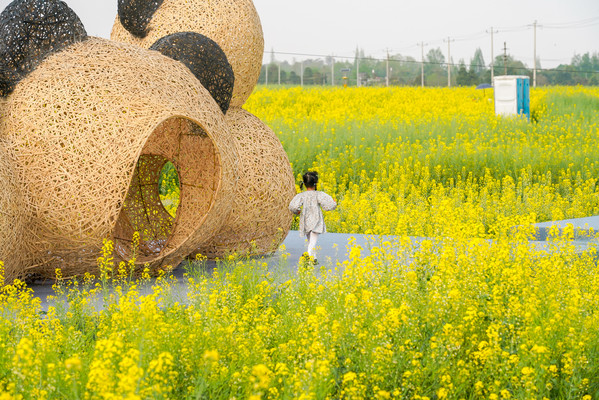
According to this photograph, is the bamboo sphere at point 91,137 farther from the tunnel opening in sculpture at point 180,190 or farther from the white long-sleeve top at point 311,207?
the white long-sleeve top at point 311,207

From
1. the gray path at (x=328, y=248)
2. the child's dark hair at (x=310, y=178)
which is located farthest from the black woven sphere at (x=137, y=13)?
the gray path at (x=328, y=248)

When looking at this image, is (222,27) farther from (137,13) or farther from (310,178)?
(310,178)

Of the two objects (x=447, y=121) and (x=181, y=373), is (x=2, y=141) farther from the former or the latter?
(x=447, y=121)

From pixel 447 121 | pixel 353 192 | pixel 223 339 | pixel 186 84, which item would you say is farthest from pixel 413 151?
pixel 223 339

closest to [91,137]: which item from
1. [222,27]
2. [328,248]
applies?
[222,27]

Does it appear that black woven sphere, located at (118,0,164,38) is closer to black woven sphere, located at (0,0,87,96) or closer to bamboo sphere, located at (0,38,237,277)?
bamboo sphere, located at (0,38,237,277)

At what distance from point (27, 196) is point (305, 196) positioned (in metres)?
2.38

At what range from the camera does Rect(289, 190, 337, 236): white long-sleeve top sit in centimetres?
650

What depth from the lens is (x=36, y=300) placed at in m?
4.36

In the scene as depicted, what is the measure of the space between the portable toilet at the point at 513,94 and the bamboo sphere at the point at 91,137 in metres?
14.4

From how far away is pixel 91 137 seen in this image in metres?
5.12

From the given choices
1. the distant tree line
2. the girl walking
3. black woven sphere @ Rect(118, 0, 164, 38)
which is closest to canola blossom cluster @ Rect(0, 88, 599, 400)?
the girl walking

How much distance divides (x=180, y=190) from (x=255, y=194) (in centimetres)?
64

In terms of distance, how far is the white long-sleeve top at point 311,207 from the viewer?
650 cm
